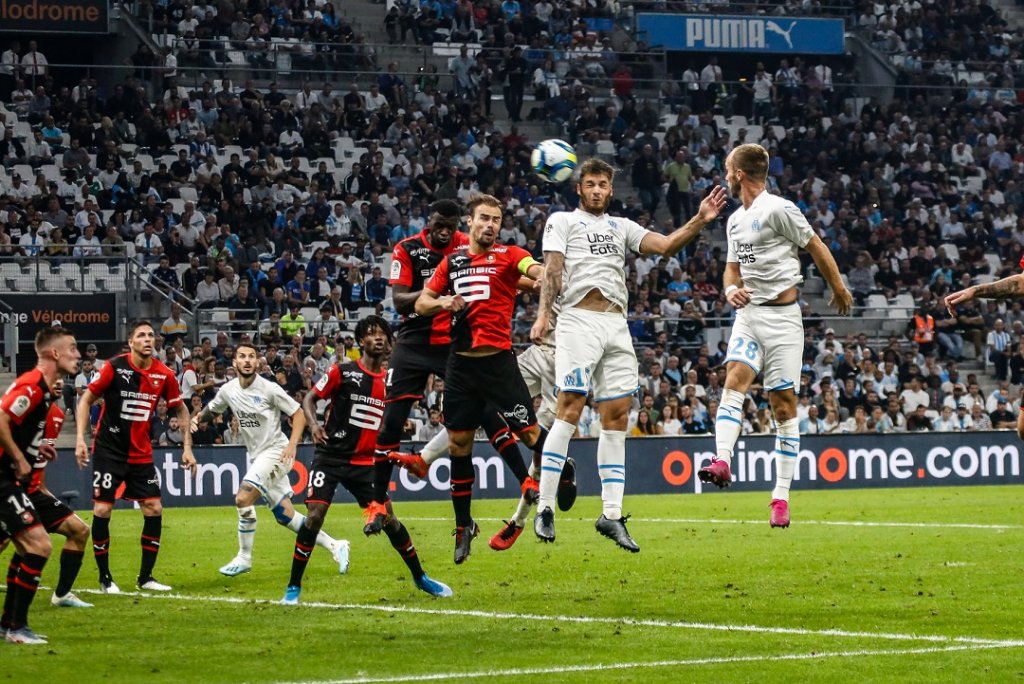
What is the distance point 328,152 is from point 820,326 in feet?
37.2

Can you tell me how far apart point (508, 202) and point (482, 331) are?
23116 millimetres

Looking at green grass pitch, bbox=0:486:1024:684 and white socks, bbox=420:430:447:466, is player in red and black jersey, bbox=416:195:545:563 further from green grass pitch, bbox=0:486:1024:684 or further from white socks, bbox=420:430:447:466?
green grass pitch, bbox=0:486:1024:684

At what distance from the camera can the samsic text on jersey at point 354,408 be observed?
14719 mm

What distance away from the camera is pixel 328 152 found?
35.4 metres

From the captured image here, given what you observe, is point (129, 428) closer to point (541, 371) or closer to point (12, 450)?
point (541, 371)

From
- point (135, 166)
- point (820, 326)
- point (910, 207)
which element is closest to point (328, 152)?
point (135, 166)

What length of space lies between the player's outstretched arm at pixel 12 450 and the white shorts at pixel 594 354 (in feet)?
12.6

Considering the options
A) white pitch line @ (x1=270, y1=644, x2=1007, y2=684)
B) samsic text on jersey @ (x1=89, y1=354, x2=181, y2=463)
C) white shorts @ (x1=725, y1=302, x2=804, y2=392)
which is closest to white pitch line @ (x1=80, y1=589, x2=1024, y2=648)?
white pitch line @ (x1=270, y1=644, x2=1007, y2=684)

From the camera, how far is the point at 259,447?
17.2 metres

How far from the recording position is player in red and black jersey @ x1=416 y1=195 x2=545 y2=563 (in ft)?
40.6

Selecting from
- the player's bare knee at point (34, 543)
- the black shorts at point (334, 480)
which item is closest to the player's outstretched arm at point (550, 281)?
the black shorts at point (334, 480)

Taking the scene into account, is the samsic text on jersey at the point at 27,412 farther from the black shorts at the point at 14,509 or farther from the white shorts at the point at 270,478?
the white shorts at the point at 270,478

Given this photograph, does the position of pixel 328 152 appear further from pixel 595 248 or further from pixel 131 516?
pixel 595 248

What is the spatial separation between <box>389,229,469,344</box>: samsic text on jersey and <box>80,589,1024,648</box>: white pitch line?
226 centimetres
